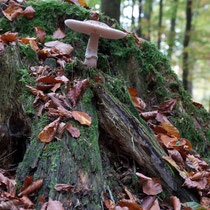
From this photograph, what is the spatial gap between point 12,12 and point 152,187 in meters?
3.62

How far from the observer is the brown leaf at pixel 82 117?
2.07 metres

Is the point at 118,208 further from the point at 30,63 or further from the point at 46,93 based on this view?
the point at 30,63

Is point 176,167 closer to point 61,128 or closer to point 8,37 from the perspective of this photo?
point 61,128

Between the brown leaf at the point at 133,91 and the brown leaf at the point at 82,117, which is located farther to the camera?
the brown leaf at the point at 133,91

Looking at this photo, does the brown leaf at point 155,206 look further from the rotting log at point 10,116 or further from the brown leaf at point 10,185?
the rotting log at point 10,116

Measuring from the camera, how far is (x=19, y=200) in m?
1.60

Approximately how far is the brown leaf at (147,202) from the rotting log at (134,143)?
267 millimetres

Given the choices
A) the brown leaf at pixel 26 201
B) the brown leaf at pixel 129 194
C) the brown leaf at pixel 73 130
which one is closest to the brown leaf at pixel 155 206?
the brown leaf at pixel 129 194

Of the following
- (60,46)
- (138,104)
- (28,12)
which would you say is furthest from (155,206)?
(28,12)

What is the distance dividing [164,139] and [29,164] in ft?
5.67

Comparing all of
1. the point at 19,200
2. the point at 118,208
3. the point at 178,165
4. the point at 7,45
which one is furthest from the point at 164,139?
the point at 7,45

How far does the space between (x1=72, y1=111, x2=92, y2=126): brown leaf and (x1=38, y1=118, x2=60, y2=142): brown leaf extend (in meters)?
0.21

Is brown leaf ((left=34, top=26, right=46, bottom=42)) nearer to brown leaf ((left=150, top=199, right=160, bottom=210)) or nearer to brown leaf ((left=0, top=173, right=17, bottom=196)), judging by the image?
brown leaf ((left=0, top=173, right=17, bottom=196))

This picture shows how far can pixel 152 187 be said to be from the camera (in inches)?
85.7
